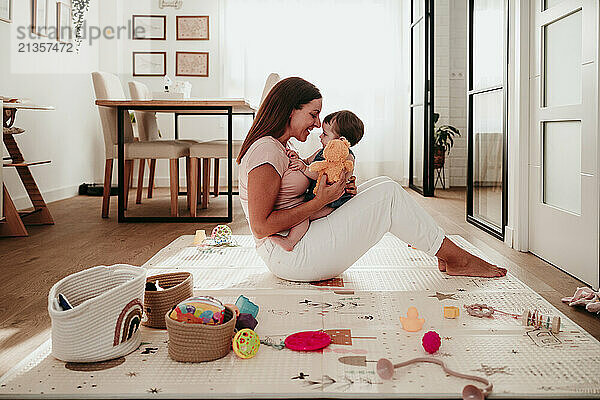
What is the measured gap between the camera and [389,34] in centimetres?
695

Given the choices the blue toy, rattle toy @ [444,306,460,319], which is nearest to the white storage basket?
the blue toy

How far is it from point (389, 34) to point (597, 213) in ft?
16.5

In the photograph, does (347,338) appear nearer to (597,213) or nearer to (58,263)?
(597,213)

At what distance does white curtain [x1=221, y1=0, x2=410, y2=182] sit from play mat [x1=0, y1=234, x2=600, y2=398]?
4707mm

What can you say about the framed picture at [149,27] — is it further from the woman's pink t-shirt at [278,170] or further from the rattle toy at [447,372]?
the rattle toy at [447,372]

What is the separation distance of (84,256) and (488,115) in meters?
2.32

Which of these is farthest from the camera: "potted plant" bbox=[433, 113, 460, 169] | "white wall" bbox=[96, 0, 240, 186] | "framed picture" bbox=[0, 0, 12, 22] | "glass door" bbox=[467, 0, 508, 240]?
"white wall" bbox=[96, 0, 240, 186]

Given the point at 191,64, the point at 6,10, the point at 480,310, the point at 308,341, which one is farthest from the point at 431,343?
the point at 191,64

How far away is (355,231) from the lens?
87.4 inches

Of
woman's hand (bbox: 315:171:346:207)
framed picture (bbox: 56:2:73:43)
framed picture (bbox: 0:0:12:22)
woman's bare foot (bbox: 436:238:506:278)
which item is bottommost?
woman's bare foot (bbox: 436:238:506:278)

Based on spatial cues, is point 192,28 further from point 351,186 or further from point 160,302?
point 160,302

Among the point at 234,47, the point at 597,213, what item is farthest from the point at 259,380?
the point at 234,47

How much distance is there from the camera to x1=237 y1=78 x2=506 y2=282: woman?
2133mm

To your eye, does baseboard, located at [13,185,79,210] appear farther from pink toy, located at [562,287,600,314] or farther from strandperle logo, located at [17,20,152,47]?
pink toy, located at [562,287,600,314]
